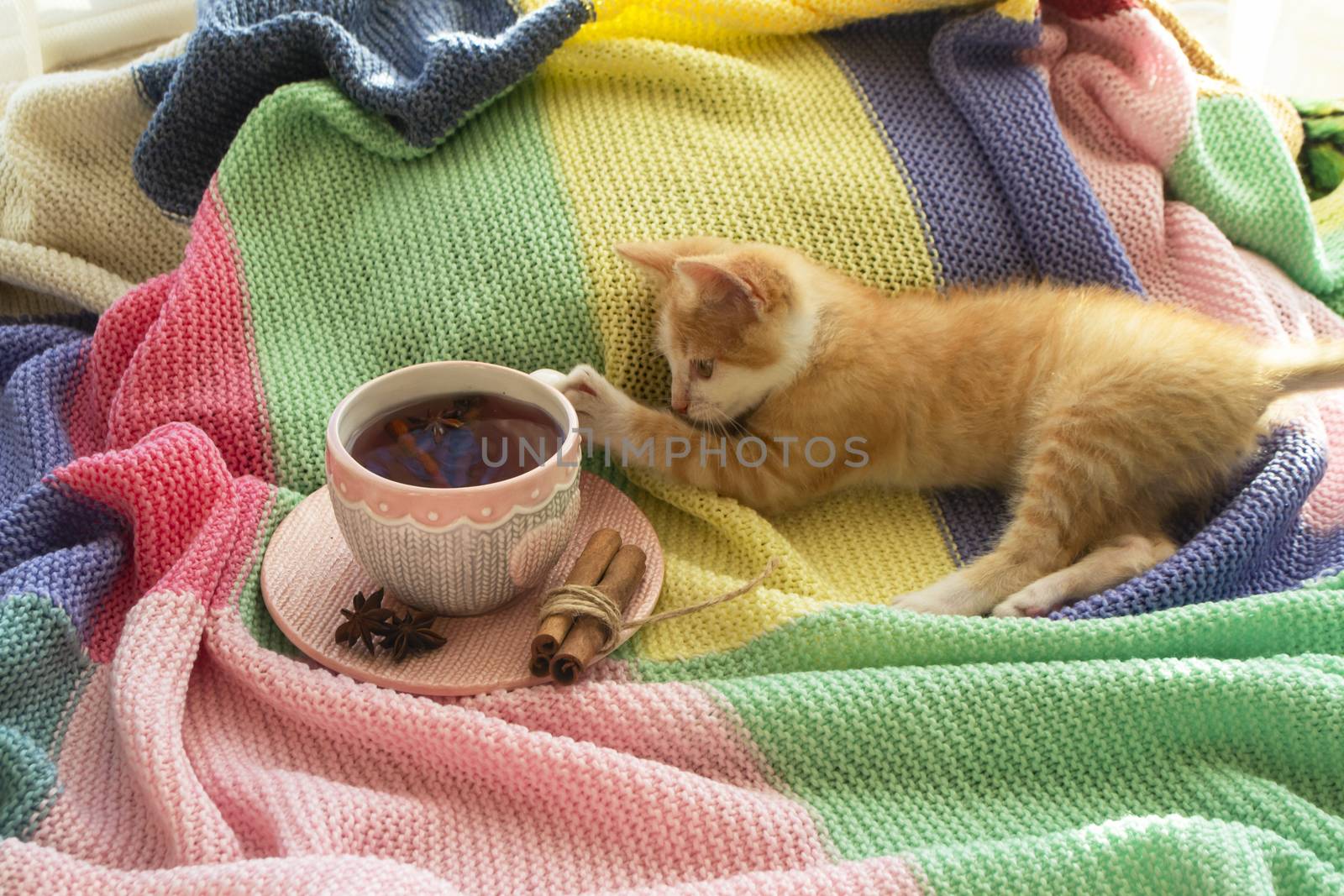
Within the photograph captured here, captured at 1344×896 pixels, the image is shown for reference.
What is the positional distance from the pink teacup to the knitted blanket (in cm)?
8

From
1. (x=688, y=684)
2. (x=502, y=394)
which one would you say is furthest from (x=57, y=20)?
(x=688, y=684)

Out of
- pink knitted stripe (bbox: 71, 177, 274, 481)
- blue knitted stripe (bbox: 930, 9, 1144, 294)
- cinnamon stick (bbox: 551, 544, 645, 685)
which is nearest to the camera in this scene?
cinnamon stick (bbox: 551, 544, 645, 685)

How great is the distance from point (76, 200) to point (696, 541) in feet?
2.48

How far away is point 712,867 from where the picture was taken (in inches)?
28.0

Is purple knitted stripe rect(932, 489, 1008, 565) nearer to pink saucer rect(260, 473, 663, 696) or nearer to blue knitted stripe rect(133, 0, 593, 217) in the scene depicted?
pink saucer rect(260, 473, 663, 696)

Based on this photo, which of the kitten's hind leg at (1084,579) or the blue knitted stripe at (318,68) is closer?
the kitten's hind leg at (1084,579)

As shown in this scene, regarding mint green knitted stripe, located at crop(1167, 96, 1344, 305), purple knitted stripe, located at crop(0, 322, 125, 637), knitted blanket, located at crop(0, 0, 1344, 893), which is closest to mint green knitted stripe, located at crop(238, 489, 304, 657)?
knitted blanket, located at crop(0, 0, 1344, 893)

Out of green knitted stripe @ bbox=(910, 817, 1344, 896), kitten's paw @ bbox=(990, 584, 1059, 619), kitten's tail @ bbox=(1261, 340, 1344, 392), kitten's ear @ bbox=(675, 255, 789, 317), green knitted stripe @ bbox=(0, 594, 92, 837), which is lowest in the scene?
green knitted stripe @ bbox=(0, 594, 92, 837)

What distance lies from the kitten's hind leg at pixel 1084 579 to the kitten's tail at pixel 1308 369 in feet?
0.63

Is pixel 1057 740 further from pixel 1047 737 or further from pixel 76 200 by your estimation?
pixel 76 200

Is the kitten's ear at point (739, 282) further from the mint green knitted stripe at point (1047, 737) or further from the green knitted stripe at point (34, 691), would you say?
the green knitted stripe at point (34, 691)

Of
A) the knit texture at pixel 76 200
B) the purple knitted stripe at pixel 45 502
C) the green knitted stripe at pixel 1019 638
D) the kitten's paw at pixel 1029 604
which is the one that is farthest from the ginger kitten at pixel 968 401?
the knit texture at pixel 76 200

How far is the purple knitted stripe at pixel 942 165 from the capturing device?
116cm

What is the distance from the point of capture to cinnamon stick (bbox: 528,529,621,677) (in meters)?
0.79
